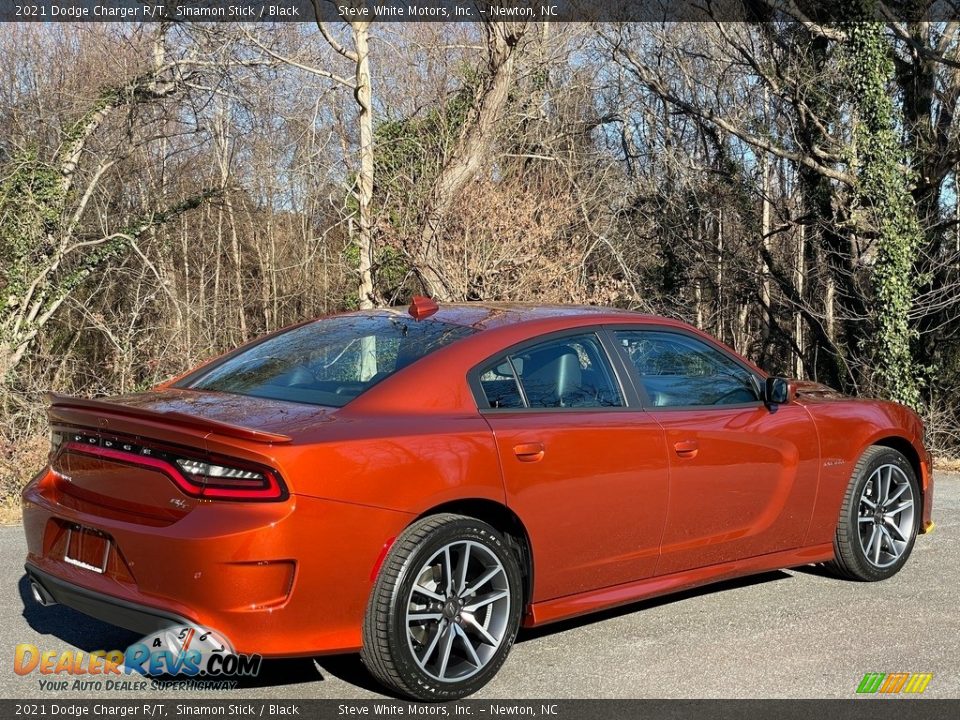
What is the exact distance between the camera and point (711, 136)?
66.7ft

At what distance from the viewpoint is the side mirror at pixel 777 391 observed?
557 centimetres

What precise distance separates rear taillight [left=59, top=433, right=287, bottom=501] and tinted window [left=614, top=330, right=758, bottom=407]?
2075 millimetres

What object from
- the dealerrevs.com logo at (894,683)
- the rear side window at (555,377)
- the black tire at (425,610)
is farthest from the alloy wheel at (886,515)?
the black tire at (425,610)

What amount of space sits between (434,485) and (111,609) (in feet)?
4.11

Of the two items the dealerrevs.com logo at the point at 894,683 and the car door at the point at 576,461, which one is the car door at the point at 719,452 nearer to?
the car door at the point at 576,461

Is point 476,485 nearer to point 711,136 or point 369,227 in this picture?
point 369,227

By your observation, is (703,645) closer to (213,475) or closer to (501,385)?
(501,385)

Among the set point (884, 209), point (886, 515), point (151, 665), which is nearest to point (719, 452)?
point (886, 515)

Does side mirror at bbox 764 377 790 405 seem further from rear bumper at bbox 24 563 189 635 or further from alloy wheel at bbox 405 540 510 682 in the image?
rear bumper at bbox 24 563 189 635

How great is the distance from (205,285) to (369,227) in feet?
31.2

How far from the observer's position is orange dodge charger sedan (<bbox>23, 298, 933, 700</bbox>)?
384 centimetres

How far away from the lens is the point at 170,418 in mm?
4000

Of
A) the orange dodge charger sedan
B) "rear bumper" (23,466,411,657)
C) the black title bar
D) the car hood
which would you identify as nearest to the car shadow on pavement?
the orange dodge charger sedan

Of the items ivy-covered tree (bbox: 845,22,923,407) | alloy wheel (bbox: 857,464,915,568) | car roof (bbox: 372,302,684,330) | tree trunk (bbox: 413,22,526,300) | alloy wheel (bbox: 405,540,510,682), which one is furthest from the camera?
ivy-covered tree (bbox: 845,22,923,407)
